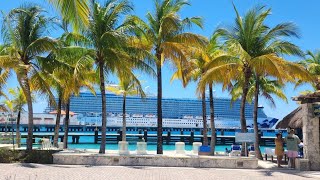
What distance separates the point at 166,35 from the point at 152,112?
88.1 m

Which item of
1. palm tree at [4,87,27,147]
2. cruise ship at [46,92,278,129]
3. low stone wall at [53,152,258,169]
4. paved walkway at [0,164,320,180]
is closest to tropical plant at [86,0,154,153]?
low stone wall at [53,152,258,169]

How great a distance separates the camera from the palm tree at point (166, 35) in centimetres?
1712

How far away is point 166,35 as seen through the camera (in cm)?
1766

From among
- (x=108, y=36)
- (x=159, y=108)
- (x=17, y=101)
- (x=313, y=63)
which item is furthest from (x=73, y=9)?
(x=17, y=101)

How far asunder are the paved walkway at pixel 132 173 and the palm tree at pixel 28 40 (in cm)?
342

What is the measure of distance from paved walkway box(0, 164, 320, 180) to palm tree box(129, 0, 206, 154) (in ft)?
14.2

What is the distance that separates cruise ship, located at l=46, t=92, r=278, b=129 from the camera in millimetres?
89188

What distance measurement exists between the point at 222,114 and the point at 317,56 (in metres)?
90.1

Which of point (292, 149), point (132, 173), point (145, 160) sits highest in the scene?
point (292, 149)

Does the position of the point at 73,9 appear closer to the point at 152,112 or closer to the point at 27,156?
the point at 27,156

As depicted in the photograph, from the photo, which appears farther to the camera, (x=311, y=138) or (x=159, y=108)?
(x=159, y=108)

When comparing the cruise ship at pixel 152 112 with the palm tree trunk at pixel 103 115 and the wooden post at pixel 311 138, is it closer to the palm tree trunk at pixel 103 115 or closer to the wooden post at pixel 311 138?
the palm tree trunk at pixel 103 115

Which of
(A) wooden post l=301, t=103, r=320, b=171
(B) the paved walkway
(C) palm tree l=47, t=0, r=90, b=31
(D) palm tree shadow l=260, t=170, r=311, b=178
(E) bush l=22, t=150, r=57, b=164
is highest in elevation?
(C) palm tree l=47, t=0, r=90, b=31

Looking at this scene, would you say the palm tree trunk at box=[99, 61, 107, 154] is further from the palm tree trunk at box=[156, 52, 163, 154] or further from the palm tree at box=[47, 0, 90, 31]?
the palm tree at box=[47, 0, 90, 31]
